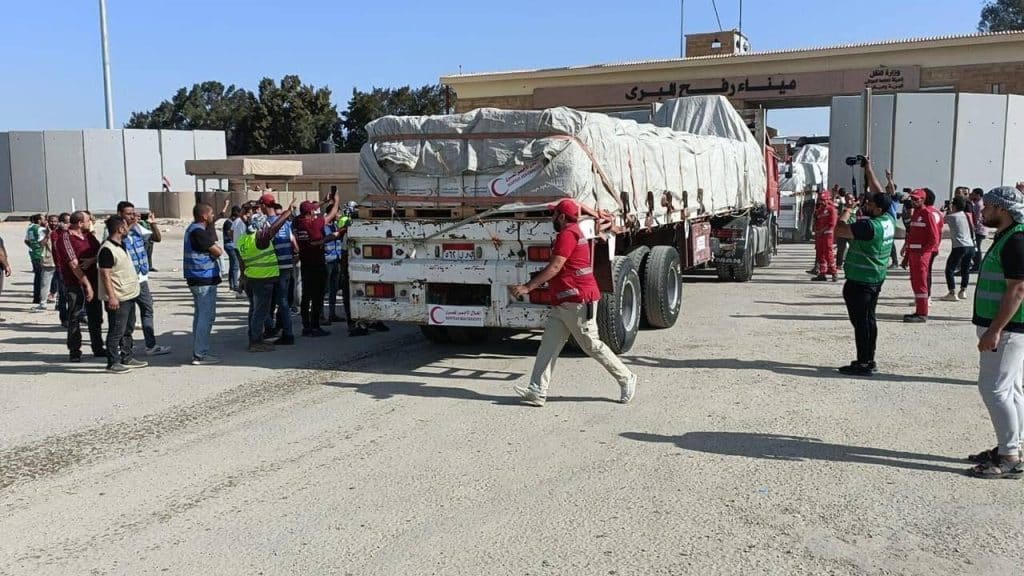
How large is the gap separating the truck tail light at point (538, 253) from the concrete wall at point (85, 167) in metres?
45.4

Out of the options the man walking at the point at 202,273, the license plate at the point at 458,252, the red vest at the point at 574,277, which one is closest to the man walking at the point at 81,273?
the man walking at the point at 202,273

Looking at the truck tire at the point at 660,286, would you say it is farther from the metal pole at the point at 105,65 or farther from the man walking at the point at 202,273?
the metal pole at the point at 105,65

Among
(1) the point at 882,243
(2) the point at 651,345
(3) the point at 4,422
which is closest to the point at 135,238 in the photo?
(3) the point at 4,422

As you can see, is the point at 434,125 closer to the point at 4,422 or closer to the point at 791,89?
the point at 4,422

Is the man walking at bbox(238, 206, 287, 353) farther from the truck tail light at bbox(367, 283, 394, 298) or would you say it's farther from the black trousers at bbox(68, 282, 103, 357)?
the black trousers at bbox(68, 282, 103, 357)

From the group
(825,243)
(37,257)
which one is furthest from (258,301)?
→ (825,243)

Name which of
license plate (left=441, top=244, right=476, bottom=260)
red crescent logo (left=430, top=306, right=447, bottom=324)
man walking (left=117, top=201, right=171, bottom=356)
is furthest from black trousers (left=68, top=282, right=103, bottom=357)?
license plate (left=441, top=244, right=476, bottom=260)

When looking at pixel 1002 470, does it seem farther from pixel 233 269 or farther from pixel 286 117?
pixel 286 117

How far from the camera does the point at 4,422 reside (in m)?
7.06

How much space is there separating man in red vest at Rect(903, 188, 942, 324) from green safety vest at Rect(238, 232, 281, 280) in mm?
8390

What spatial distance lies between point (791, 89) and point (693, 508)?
119 feet

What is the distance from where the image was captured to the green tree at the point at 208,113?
237ft

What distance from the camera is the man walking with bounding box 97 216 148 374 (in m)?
8.68

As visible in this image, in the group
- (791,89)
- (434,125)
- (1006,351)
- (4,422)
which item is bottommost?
(4,422)
